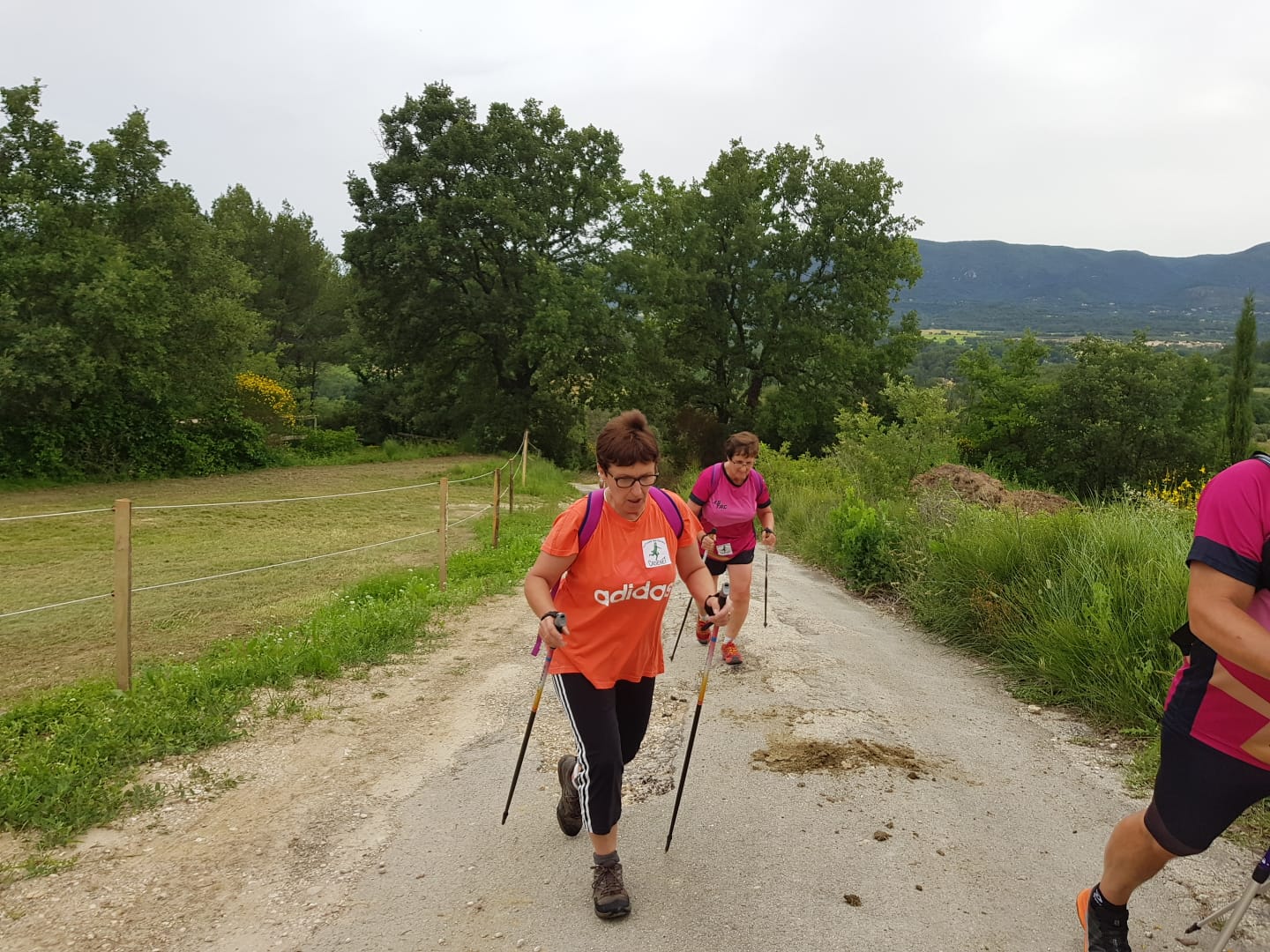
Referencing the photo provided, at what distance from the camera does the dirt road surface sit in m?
2.96

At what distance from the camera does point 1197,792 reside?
2.24 m

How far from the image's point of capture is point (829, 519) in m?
12.4

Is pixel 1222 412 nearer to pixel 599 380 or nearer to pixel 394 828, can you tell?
pixel 599 380

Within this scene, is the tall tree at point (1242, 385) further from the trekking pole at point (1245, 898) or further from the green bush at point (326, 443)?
the trekking pole at point (1245, 898)

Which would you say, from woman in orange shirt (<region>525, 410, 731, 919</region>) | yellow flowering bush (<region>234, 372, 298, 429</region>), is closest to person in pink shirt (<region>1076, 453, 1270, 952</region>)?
woman in orange shirt (<region>525, 410, 731, 919</region>)

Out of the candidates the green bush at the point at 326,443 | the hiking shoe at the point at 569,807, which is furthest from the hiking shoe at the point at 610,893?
the green bush at the point at 326,443

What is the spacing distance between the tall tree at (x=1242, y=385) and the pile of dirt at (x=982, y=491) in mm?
35227

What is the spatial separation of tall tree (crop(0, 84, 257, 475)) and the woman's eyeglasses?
76.4 feet

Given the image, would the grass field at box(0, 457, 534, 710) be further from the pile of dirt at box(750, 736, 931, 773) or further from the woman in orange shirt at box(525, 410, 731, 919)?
the pile of dirt at box(750, 736, 931, 773)

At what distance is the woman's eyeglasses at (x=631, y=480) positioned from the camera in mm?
2989

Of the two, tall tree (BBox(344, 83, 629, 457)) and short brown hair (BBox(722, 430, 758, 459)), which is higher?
tall tree (BBox(344, 83, 629, 457))

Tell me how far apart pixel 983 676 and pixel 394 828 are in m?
4.83

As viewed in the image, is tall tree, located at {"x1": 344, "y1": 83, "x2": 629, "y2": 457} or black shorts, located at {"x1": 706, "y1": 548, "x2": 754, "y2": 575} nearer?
black shorts, located at {"x1": 706, "y1": 548, "x2": 754, "y2": 575}

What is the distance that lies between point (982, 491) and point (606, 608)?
1013cm
